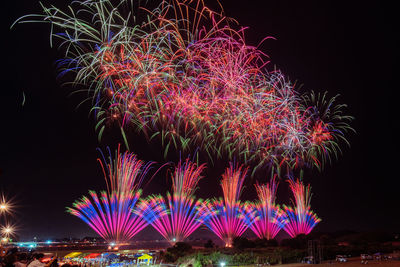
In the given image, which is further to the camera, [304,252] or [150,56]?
[304,252]

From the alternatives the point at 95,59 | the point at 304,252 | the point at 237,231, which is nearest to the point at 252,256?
the point at 304,252

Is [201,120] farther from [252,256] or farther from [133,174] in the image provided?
[252,256]

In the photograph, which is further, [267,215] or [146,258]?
[267,215]

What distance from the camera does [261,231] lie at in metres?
39.1

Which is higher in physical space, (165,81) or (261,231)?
(165,81)

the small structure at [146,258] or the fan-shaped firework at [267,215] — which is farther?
the fan-shaped firework at [267,215]

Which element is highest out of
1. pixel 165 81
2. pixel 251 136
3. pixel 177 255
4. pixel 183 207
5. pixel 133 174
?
pixel 165 81

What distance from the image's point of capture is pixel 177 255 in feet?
85.1

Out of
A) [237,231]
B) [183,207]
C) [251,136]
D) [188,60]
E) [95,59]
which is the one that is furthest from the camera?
[237,231]

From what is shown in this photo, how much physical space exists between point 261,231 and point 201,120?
20569mm

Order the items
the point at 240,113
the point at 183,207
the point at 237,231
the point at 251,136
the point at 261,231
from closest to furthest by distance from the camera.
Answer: the point at 240,113, the point at 251,136, the point at 183,207, the point at 237,231, the point at 261,231

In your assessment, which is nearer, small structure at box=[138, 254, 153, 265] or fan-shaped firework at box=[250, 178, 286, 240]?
small structure at box=[138, 254, 153, 265]

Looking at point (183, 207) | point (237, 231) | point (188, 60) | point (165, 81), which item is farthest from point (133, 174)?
point (237, 231)

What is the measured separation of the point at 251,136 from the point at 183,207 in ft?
Result: 29.1
